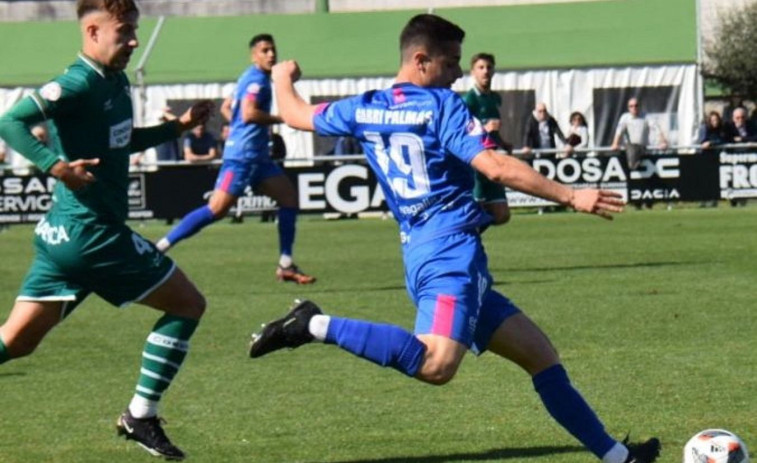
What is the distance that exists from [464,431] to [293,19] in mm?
25792

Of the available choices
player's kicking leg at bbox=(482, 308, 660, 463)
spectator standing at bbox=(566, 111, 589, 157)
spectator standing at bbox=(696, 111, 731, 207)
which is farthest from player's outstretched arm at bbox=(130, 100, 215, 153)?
spectator standing at bbox=(696, 111, 731, 207)

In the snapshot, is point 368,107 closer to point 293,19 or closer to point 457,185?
point 457,185

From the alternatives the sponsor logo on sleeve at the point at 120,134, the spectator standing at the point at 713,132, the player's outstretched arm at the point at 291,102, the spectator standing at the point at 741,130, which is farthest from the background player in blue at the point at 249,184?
the spectator standing at the point at 741,130

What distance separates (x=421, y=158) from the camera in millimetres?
6691

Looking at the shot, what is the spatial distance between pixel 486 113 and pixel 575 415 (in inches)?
351

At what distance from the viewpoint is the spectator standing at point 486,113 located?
601 inches

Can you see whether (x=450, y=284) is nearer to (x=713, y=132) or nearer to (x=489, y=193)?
(x=489, y=193)

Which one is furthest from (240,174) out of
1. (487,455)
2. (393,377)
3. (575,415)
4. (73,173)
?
(575,415)

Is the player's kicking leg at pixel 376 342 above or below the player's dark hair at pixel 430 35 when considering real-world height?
below

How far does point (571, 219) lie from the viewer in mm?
24547

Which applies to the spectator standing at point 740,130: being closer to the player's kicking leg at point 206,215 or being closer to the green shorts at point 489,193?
the green shorts at point 489,193

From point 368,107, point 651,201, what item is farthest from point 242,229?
point 368,107

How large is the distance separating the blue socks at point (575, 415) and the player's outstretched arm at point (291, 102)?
4.69 feet

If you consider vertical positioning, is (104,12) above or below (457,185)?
above
